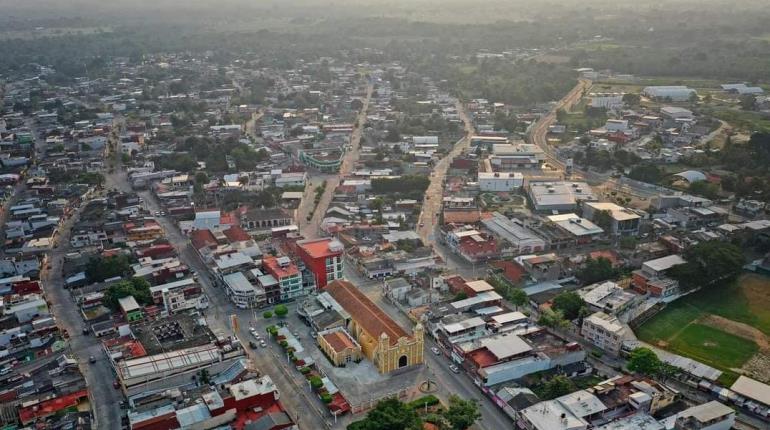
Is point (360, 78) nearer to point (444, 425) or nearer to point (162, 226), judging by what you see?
point (162, 226)

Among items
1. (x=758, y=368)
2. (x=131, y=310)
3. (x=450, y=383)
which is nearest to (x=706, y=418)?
(x=758, y=368)

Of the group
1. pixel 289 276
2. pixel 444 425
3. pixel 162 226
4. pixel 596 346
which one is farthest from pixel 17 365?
pixel 596 346

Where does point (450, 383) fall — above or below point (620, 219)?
below

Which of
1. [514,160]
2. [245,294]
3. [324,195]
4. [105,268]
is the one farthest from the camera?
[514,160]

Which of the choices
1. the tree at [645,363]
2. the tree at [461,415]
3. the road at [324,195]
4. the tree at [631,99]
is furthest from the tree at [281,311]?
the tree at [631,99]

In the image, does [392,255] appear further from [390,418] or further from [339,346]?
[390,418]
